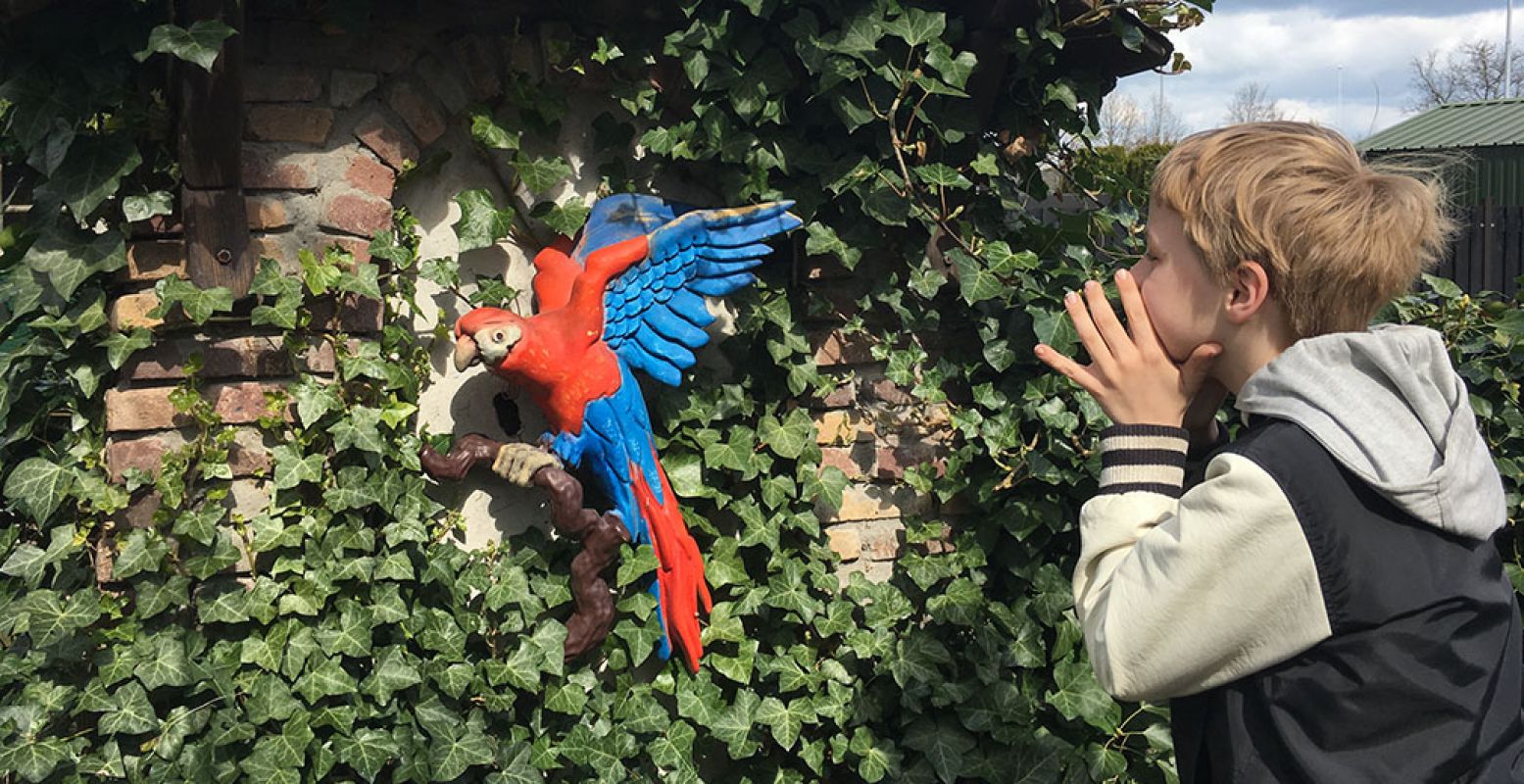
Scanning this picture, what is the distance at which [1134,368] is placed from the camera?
1.32m

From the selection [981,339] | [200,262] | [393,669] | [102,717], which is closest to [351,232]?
[200,262]

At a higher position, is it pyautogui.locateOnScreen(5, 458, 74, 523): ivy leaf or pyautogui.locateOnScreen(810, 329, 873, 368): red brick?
pyautogui.locateOnScreen(5, 458, 74, 523): ivy leaf

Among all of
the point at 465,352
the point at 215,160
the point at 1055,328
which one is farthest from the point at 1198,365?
the point at 215,160

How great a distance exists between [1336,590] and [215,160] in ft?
6.37

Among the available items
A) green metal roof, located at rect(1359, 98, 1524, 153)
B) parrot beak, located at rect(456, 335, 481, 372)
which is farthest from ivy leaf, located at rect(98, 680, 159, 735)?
green metal roof, located at rect(1359, 98, 1524, 153)

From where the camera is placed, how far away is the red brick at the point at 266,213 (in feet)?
7.29

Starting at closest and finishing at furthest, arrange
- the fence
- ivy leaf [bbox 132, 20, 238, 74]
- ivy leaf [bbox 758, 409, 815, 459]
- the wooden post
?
1. ivy leaf [bbox 132, 20, 238, 74]
2. the wooden post
3. ivy leaf [bbox 758, 409, 815, 459]
4. the fence

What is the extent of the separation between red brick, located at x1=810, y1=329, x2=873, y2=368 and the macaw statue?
0.32 m

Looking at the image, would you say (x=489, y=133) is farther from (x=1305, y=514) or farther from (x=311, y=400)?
(x=1305, y=514)

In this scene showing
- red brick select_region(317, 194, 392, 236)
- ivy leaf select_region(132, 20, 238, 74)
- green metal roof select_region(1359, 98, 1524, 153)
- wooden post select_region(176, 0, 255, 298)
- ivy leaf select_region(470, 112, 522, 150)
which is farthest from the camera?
green metal roof select_region(1359, 98, 1524, 153)

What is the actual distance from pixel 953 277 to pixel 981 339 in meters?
0.18

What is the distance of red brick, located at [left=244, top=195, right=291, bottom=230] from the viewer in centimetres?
222

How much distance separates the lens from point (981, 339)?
2742 mm

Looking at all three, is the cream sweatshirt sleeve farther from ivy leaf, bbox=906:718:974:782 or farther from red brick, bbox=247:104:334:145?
red brick, bbox=247:104:334:145
